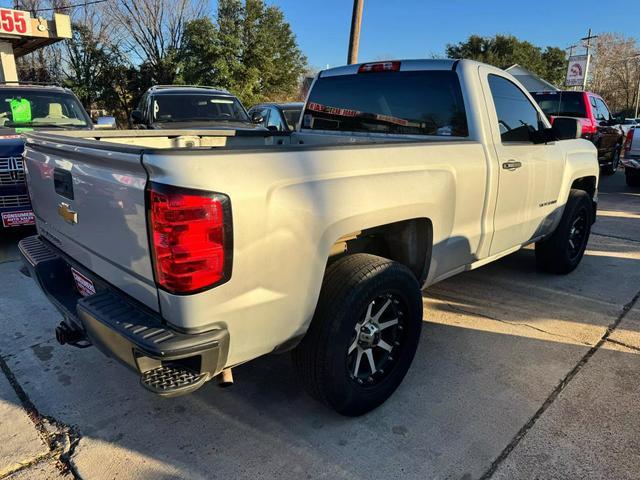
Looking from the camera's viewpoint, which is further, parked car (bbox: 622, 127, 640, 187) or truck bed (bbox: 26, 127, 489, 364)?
parked car (bbox: 622, 127, 640, 187)

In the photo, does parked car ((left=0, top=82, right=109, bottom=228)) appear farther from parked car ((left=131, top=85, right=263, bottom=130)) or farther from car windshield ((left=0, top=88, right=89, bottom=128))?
parked car ((left=131, top=85, right=263, bottom=130))

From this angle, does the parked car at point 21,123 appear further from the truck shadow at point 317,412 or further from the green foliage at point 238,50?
the green foliage at point 238,50

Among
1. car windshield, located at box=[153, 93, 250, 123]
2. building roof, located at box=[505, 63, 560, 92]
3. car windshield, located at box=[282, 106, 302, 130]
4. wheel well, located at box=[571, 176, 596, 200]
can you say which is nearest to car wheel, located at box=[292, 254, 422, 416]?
wheel well, located at box=[571, 176, 596, 200]

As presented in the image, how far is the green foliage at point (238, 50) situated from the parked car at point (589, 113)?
57.4 ft

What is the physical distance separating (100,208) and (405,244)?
1.73 meters

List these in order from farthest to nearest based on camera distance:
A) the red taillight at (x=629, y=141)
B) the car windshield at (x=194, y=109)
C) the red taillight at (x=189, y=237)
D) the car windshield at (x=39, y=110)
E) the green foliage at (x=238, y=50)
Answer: the green foliage at (x=238, y=50) → the red taillight at (x=629, y=141) → the car windshield at (x=194, y=109) → the car windshield at (x=39, y=110) → the red taillight at (x=189, y=237)

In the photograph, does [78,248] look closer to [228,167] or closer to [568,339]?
[228,167]

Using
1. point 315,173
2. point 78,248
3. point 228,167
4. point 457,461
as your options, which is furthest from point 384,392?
point 78,248

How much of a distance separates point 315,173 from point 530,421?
1.83 metres

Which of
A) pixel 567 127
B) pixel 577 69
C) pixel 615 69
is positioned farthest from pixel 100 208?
pixel 615 69

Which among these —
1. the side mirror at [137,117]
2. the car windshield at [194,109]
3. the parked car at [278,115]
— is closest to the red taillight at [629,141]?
the parked car at [278,115]

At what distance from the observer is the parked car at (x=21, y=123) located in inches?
213

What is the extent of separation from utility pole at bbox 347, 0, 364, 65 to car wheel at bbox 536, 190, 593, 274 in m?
8.88

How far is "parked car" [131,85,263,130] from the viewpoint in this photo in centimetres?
844
